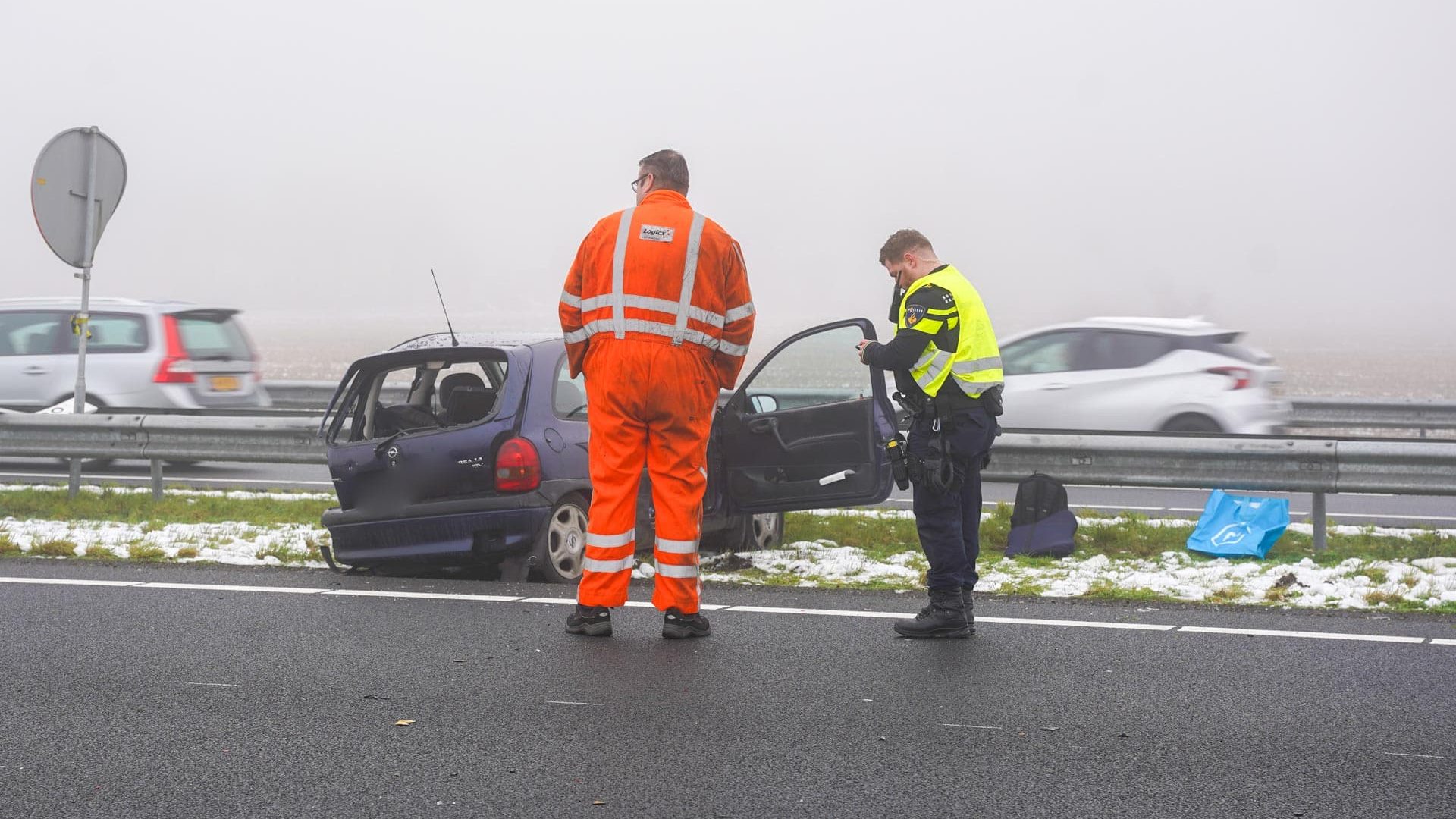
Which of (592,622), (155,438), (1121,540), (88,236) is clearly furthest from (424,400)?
(88,236)

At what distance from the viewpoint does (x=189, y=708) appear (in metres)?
4.74

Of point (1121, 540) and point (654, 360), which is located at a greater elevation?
point (654, 360)

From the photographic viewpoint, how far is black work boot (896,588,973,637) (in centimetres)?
592

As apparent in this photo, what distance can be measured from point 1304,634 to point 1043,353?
333 inches

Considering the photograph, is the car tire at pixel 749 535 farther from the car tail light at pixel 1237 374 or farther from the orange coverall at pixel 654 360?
the car tail light at pixel 1237 374

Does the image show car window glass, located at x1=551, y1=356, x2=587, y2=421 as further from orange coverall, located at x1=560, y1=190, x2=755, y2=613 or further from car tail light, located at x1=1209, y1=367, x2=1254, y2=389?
car tail light, located at x1=1209, y1=367, x2=1254, y2=389

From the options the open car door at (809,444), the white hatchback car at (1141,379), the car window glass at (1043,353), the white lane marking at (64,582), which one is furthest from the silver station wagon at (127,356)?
the open car door at (809,444)

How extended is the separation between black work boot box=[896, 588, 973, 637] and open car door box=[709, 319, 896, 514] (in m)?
1.46

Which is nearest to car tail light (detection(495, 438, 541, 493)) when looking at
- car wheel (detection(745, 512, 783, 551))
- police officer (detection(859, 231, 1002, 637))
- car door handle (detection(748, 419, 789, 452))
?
car door handle (detection(748, 419, 789, 452))

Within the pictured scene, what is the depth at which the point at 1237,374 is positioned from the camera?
13.3 metres

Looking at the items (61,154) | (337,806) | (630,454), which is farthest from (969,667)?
(61,154)

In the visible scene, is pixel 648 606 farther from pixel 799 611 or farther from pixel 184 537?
pixel 184 537

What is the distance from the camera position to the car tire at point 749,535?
8.31 meters

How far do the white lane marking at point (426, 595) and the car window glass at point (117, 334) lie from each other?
26.3 ft
